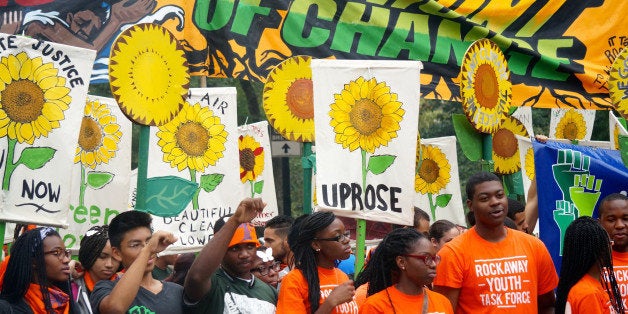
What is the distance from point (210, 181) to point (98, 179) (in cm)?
103

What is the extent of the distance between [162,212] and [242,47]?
2688mm

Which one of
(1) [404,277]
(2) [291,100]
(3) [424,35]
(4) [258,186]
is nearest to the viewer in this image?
(1) [404,277]

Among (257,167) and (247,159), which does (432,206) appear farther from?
(247,159)

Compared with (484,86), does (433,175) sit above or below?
below

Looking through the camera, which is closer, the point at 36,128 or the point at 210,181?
the point at 36,128

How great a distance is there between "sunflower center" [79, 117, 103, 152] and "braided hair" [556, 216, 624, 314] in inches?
180

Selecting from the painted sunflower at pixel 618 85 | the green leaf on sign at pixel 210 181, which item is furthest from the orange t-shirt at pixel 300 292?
the painted sunflower at pixel 618 85

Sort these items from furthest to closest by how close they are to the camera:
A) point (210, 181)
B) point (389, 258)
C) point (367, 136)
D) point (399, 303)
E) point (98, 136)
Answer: point (98, 136) → point (210, 181) → point (367, 136) → point (389, 258) → point (399, 303)

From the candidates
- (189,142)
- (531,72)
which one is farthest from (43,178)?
(531,72)

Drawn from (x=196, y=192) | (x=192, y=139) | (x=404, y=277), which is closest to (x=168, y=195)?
(x=196, y=192)

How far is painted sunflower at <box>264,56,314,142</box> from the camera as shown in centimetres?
985

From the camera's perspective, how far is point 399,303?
584cm

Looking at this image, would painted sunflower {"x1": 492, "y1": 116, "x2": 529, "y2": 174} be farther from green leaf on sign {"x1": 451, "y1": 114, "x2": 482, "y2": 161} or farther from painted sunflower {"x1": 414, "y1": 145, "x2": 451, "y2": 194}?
green leaf on sign {"x1": 451, "y1": 114, "x2": 482, "y2": 161}

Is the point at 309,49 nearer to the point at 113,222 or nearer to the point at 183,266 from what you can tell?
the point at 183,266
